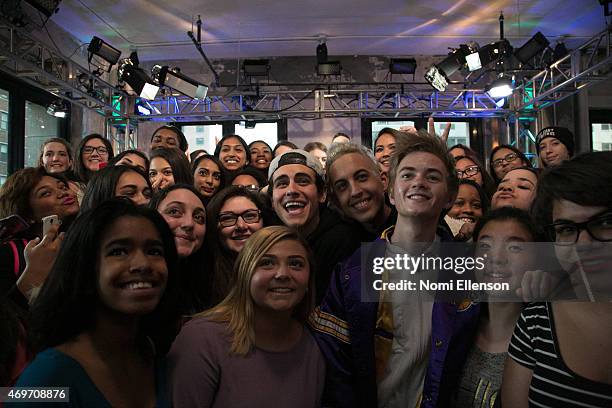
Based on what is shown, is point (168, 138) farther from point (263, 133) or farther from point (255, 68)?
point (263, 133)

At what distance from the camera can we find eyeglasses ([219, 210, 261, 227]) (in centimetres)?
227

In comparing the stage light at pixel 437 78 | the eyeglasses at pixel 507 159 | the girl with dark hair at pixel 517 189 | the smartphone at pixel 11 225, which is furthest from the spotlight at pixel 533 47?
the smartphone at pixel 11 225

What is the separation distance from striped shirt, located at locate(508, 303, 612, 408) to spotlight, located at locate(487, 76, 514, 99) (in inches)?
250

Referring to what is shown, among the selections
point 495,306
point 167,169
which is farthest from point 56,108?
point 495,306

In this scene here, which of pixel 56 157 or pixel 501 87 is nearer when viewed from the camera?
pixel 56 157

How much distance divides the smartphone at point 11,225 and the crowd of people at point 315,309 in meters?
0.01

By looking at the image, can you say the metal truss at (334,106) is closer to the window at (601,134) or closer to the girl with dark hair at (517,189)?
the window at (601,134)

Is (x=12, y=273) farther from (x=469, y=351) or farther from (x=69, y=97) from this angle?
(x=69, y=97)

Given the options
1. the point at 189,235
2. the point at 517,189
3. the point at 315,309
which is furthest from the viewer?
the point at 517,189

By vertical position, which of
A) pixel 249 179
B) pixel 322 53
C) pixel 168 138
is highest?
pixel 322 53

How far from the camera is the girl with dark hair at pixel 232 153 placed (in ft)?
14.4

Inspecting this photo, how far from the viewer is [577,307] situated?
1.07 m

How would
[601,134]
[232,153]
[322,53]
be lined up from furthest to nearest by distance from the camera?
[601,134] < [322,53] < [232,153]

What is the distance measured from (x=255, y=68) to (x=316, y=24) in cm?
133
